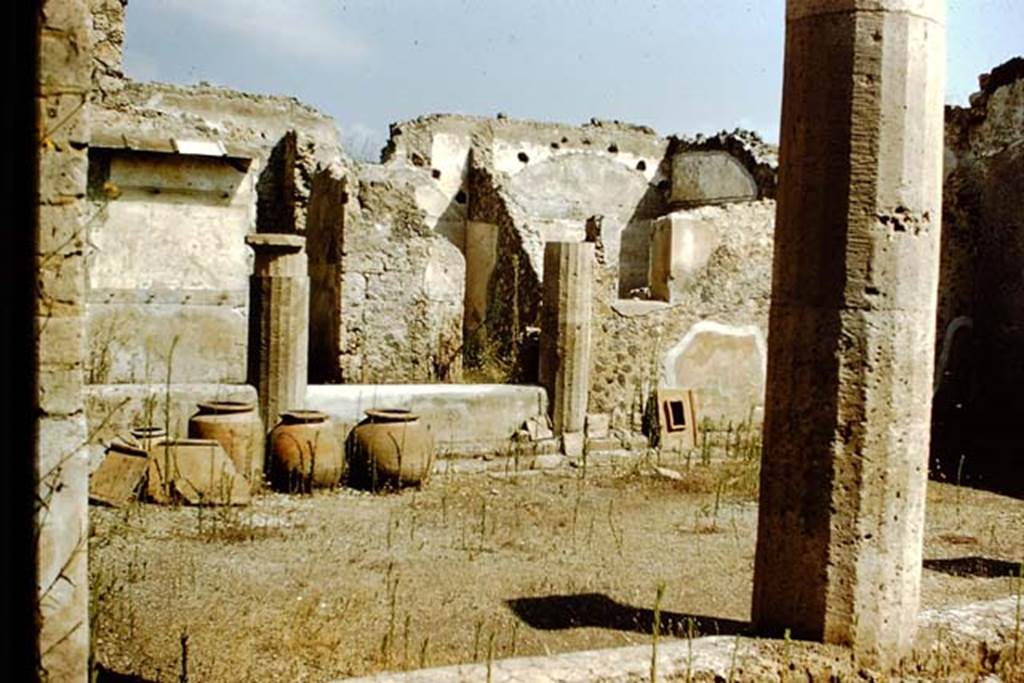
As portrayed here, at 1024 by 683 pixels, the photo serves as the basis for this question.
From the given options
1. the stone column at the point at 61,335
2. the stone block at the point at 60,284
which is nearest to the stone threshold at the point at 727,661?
the stone column at the point at 61,335

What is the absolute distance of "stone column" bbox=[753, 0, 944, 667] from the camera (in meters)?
4.00

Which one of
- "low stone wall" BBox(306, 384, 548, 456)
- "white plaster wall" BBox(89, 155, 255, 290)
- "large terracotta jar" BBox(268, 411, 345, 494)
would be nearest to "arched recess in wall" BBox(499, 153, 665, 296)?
"low stone wall" BBox(306, 384, 548, 456)

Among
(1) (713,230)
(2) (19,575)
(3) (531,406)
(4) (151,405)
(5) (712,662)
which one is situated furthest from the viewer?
(1) (713,230)

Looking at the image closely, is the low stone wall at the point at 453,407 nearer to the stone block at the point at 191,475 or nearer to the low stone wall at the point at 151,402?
the low stone wall at the point at 151,402

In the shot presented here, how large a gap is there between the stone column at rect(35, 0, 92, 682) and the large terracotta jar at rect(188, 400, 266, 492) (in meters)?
5.19

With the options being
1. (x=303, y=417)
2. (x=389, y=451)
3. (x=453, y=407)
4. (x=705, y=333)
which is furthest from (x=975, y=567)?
(x=705, y=333)

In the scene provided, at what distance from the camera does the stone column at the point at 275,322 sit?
884cm

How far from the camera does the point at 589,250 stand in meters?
10.7

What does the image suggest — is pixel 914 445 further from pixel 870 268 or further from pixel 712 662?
pixel 712 662

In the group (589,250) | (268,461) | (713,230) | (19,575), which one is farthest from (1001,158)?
(19,575)

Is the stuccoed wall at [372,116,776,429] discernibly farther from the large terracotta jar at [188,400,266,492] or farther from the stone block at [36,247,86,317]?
the stone block at [36,247,86,317]

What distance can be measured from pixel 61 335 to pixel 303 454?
5.58 metres

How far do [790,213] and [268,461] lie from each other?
18.5ft

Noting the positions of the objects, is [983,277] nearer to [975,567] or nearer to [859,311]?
[975,567]
